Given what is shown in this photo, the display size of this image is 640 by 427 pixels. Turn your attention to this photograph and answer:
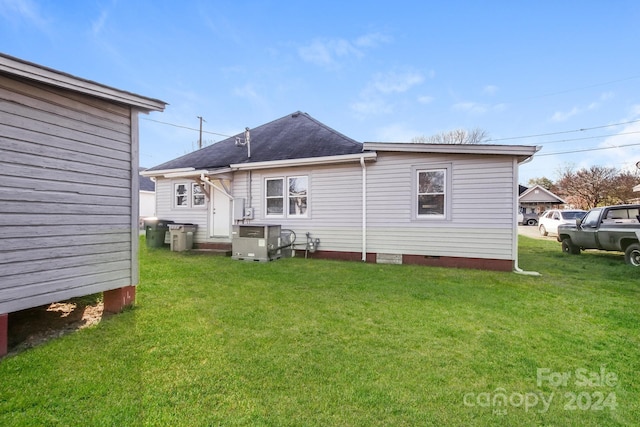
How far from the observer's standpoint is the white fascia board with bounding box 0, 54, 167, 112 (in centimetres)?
263

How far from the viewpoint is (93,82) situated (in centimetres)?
328

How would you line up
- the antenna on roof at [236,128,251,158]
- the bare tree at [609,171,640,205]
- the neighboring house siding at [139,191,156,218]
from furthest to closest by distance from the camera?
the neighboring house siding at [139,191,156,218], the bare tree at [609,171,640,205], the antenna on roof at [236,128,251,158]

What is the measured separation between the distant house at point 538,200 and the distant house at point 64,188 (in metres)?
35.7

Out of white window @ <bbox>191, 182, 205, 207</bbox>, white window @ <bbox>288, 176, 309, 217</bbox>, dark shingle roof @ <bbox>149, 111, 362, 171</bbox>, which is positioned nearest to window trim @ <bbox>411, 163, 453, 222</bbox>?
dark shingle roof @ <bbox>149, 111, 362, 171</bbox>

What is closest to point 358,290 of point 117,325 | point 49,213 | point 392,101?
point 117,325

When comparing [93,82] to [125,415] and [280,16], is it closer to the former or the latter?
[125,415]

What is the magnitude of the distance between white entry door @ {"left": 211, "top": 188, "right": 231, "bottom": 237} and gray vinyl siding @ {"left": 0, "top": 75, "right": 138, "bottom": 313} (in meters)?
5.67

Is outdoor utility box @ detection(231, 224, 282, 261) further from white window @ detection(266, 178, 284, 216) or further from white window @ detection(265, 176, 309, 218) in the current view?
white window @ detection(266, 178, 284, 216)

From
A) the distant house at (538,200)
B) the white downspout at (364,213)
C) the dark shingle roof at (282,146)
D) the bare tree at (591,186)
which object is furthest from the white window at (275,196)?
the distant house at (538,200)

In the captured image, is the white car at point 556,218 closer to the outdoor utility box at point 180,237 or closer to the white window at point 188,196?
the white window at point 188,196

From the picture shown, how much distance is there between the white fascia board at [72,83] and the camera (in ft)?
8.64

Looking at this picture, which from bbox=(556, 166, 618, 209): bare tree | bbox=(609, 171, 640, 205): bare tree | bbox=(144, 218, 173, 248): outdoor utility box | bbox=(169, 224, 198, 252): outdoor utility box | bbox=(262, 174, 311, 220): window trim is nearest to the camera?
bbox=(262, 174, 311, 220): window trim

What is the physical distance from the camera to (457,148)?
6773mm

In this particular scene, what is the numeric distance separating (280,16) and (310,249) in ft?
27.8
